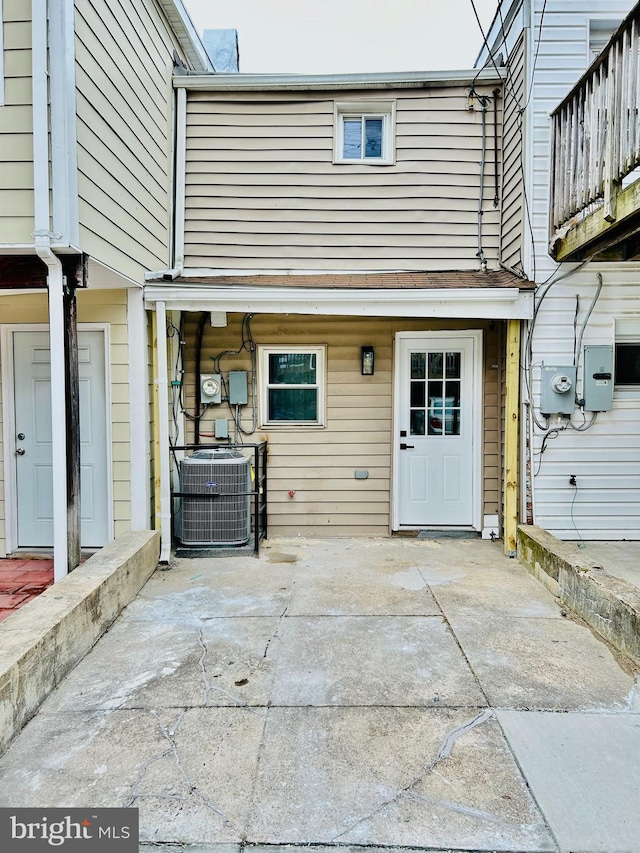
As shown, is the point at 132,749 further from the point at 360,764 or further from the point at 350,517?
the point at 350,517

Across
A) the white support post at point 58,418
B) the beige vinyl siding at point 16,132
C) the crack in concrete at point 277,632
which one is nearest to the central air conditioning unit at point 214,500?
the crack in concrete at point 277,632

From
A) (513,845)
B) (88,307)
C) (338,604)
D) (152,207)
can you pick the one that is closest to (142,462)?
(88,307)

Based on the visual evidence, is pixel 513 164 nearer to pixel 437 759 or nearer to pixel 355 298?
pixel 355 298

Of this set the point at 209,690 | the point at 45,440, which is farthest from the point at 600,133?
the point at 45,440

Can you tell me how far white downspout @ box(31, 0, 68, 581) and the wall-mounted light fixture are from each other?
2.87 metres

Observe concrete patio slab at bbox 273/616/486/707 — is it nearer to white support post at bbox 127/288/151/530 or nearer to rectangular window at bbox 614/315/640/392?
white support post at bbox 127/288/151/530

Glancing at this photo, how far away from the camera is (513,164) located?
16.2ft

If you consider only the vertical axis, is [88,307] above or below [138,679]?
above

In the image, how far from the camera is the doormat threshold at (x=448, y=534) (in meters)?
5.28

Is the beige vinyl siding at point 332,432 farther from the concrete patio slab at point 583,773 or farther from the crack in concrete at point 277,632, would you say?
the concrete patio slab at point 583,773

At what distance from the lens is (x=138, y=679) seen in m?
2.66

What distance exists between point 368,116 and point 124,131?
101 inches

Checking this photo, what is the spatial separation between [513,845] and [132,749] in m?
1.45

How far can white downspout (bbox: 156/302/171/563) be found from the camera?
4.43 m
